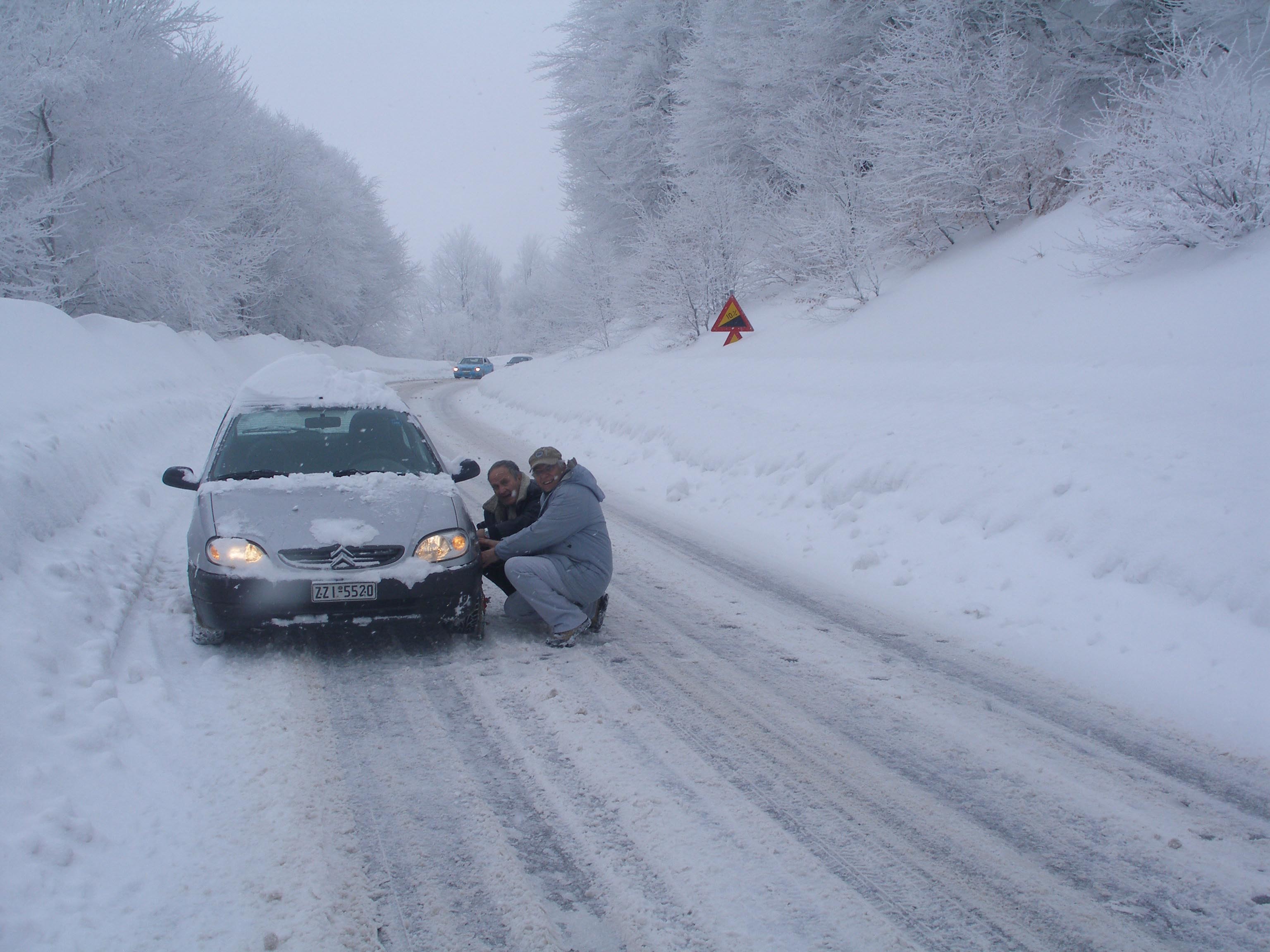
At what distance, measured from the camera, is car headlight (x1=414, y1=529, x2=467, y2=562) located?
5039mm

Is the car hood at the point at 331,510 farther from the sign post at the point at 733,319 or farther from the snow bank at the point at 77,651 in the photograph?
the sign post at the point at 733,319

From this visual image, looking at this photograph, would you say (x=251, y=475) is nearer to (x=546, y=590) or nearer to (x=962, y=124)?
(x=546, y=590)

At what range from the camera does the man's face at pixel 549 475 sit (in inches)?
215

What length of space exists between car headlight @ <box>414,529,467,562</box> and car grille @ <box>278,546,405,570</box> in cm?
20

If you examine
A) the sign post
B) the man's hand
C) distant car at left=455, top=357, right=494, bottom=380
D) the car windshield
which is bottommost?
the man's hand

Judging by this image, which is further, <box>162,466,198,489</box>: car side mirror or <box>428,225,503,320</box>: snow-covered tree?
<box>428,225,503,320</box>: snow-covered tree

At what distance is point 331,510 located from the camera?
507 centimetres

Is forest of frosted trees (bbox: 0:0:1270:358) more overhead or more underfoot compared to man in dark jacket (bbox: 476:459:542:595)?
more overhead

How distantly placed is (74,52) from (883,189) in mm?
17724

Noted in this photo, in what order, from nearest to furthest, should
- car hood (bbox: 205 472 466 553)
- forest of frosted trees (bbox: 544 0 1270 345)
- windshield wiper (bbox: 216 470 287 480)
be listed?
car hood (bbox: 205 472 466 553)
windshield wiper (bbox: 216 470 287 480)
forest of frosted trees (bbox: 544 0 1270 345)

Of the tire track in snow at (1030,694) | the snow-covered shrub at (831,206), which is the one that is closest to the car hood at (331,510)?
the tire track in snow at (1030,694)

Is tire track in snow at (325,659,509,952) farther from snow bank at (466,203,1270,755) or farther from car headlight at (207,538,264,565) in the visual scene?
snow bank at (466,203,1270,755)

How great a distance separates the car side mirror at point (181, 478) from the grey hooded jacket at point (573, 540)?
2260 millimetres

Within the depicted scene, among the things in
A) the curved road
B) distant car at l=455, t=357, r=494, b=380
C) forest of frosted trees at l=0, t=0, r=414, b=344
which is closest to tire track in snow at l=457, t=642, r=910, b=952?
the curved road
